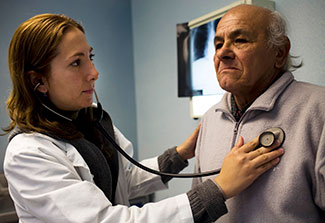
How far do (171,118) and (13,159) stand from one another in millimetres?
1348

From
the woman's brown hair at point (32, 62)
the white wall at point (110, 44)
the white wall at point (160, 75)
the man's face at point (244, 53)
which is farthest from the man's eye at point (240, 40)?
the white wall at point (110, 44)

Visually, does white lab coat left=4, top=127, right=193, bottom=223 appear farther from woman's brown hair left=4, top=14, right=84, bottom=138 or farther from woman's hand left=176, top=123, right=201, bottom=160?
woman's hand left=176, top=123, right=201, bottom=160

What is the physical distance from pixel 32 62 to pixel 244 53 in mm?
657

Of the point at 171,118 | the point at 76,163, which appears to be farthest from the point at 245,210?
the point at 171,118

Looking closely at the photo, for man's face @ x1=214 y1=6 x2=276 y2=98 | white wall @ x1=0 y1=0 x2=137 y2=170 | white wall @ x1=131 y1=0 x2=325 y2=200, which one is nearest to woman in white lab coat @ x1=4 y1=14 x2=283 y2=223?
man's face @ x1=214 y1=6 x2=276 y2=98

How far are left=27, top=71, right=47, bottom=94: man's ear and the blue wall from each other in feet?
3.58

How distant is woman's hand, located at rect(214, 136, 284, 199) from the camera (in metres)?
0.79

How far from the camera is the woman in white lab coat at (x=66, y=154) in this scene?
80 centimetres

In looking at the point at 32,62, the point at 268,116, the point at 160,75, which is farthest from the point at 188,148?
Answer: the point at 160,75

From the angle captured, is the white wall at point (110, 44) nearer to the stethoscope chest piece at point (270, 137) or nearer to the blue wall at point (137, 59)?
the blue wall at point (137, 59)

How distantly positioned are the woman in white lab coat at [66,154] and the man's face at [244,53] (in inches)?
7.8

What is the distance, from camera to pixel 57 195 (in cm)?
81

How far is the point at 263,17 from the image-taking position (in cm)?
90

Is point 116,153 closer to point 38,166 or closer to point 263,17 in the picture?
point 38,166
